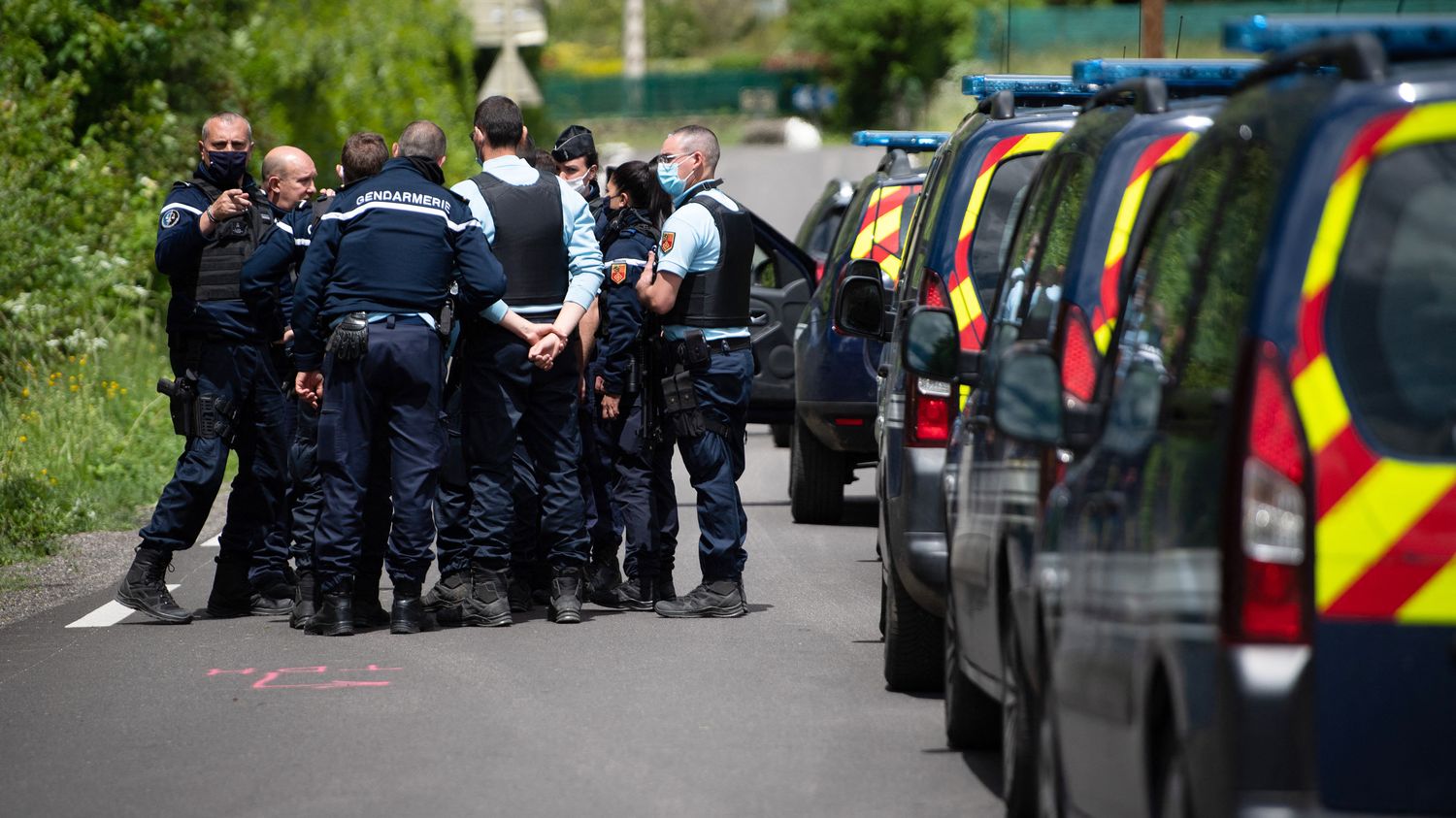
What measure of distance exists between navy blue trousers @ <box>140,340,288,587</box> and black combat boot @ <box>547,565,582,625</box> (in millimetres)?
1326

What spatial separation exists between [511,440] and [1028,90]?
2.57 m

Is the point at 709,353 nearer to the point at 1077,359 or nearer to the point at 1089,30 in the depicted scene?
the point at 1077,359

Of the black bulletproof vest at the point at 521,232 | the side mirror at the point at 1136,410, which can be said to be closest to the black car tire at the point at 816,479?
the black bulletproof vest at the point at 521,232

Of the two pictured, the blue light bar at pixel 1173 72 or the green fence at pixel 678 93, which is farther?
the green fence at pixel 678 93

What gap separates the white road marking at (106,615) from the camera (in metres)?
9.12

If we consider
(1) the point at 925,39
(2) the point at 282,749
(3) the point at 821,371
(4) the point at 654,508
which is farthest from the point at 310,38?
(1) the point at 925,39

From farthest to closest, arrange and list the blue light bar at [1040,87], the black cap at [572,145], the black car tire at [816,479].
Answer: the black car tire at [816,479]
the black cap at [572,145]
the blue light bar at [1040,87]

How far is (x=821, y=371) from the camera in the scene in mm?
11680

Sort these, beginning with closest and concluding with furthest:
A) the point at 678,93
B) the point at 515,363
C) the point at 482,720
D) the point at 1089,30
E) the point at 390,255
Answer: the point at 482,720, the point at 390,255, the point at 515,363, the point at 1089,30, the point at 678,93

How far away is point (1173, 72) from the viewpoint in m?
6.91

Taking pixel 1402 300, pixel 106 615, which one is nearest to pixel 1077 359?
pixel 1402 300

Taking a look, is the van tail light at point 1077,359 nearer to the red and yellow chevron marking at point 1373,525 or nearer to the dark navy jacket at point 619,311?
the red and yellow chevron marking at point 1373,525

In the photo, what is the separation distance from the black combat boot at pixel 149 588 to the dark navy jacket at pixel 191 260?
0.98m

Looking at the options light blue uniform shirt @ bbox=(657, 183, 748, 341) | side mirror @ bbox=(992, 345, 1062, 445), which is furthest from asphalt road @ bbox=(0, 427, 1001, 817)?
side mirror @ bbox=(992, 345, 1062, 445)
